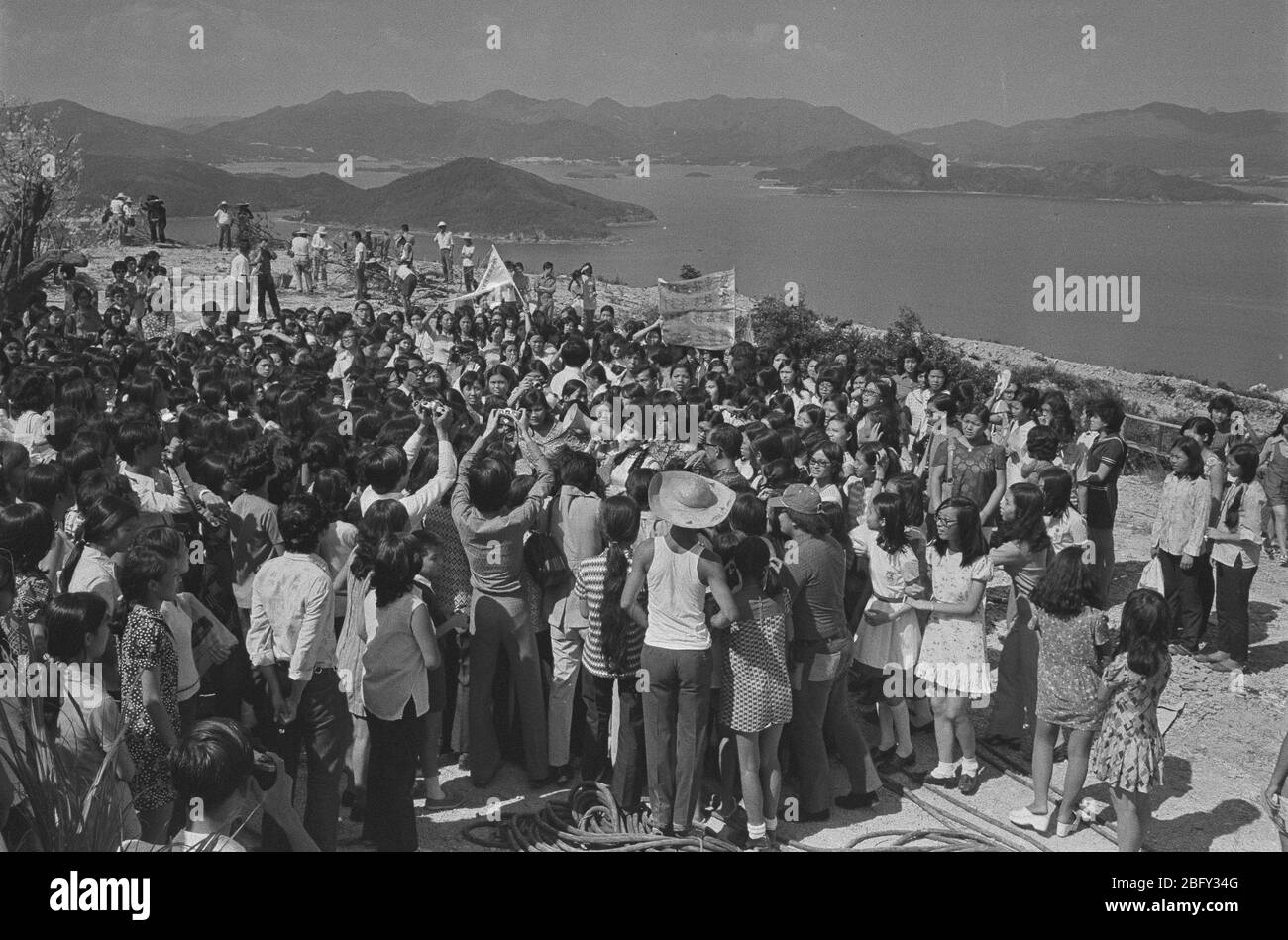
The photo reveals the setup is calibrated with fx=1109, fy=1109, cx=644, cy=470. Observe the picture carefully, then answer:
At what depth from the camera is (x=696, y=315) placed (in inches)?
503

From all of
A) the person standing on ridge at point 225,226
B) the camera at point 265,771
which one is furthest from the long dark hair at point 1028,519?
the person standing on ridge at point 225,226

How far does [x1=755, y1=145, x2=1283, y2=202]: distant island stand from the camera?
177750 mm

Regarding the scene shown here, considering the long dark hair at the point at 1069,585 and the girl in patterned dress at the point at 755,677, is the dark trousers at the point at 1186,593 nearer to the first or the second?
the long dark hair at the point at 1069,585

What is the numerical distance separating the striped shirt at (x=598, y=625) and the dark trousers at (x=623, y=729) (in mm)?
82

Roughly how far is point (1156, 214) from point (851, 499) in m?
183

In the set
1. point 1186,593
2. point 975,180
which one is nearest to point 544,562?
point 1186,593

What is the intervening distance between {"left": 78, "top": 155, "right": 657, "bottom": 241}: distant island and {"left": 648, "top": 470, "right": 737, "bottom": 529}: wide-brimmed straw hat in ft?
207

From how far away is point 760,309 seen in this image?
21.4 meters

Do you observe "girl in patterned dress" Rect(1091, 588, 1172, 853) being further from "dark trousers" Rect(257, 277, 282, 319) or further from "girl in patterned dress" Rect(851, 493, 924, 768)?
"dark trousers" Rect(257, 277, 282, 319)

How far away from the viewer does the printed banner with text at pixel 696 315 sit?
12672 mm

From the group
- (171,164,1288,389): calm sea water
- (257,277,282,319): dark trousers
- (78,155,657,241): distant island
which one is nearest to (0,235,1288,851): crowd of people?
(257,277,282,319): dark trousers

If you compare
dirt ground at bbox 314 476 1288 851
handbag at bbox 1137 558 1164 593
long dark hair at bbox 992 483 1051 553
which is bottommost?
dirt ground at bbox 314 476 1288 851

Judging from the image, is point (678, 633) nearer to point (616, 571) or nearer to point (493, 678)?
point (616, 571)
